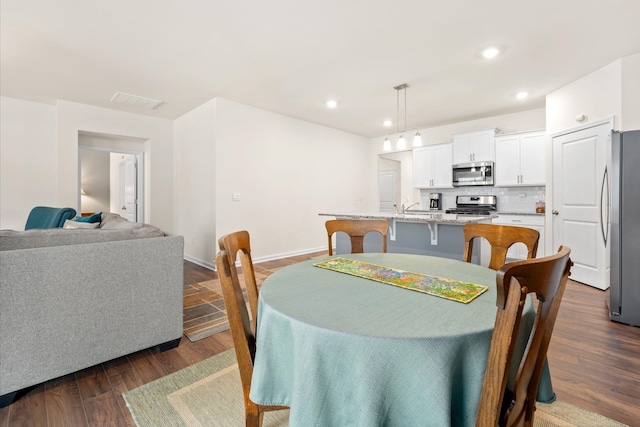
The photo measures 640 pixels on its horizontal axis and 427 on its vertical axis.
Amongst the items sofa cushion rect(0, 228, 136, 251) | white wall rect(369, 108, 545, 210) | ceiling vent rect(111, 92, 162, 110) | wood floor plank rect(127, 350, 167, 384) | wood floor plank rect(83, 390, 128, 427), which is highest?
ceiling vent rect(111, 92, 162, 110)

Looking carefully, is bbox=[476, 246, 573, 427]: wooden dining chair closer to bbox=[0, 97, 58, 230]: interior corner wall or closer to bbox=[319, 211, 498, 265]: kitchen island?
bbox=[319, 211, 498, 265]: kitchen island

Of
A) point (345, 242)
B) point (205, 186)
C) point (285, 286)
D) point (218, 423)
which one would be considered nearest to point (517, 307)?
point (285, 286)

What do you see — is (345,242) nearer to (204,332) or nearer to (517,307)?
(204,332)

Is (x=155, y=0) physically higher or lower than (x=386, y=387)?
higher

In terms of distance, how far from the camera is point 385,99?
447cm

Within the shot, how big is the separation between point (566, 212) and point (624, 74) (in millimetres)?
1673

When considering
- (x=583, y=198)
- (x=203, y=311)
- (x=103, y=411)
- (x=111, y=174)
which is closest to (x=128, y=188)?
(x=111, y=174)

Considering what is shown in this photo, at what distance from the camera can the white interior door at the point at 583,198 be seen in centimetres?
346

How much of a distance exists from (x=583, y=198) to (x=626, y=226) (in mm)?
1430

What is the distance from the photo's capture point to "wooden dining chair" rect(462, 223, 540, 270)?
5.22ft

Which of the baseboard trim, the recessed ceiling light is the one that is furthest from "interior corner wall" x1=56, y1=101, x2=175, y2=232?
the recessed ceiling light

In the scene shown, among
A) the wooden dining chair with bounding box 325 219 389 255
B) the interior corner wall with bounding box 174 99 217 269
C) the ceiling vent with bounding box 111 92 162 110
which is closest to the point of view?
the wooden dining chair with bounding box 325 219 389 255

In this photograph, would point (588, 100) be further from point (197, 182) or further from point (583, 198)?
point (197, 182)

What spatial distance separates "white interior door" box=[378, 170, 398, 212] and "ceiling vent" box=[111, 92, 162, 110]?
551 centimetres
